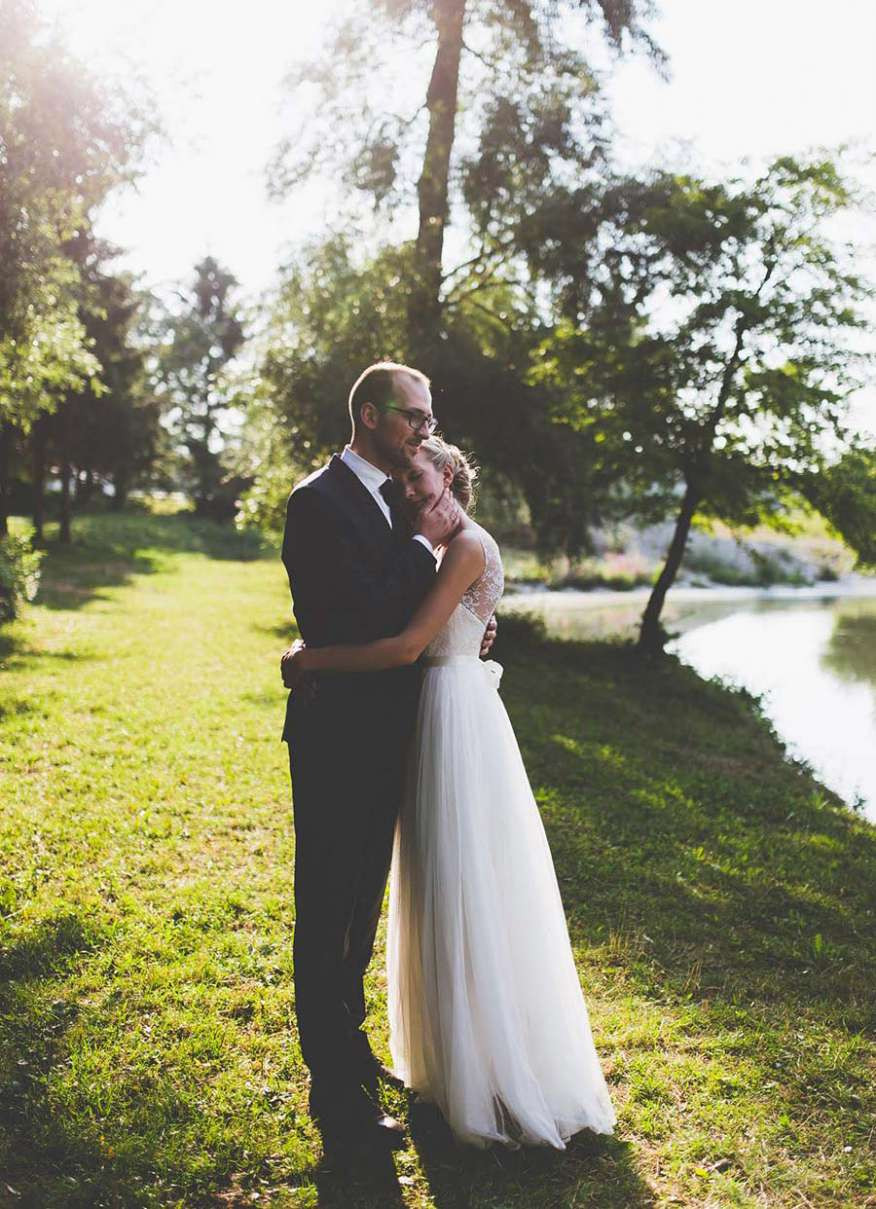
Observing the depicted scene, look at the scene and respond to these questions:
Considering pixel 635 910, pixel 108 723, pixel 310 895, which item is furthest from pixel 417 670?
pixel 108 723

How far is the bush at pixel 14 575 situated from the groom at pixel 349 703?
1228 cm

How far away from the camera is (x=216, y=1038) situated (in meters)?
4.09

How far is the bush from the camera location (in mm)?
14312

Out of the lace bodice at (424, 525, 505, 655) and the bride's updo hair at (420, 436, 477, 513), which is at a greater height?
the bride's updo hair at (420, 436, 477, 513)

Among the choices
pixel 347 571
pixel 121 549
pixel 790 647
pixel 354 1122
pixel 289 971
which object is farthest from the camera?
pixel 121 549

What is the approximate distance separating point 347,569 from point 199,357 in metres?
52.2

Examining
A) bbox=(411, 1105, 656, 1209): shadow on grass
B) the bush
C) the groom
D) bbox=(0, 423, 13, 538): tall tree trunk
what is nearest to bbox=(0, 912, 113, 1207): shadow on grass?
the groom

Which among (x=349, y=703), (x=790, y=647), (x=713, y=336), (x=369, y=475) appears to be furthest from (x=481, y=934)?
(x=790, y=647)

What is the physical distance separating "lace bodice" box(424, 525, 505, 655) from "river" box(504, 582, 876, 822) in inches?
282

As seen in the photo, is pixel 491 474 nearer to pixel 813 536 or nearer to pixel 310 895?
pixel 310 895

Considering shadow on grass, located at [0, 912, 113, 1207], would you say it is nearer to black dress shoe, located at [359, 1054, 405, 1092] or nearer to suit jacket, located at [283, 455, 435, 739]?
black dress shoe, located at [359, 1054, 405, 1092]

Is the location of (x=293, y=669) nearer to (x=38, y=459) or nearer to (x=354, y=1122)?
(x=354, y=1122)

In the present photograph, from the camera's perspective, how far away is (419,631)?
332 centimetres

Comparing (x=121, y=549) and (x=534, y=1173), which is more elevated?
(x=121, y=549)
